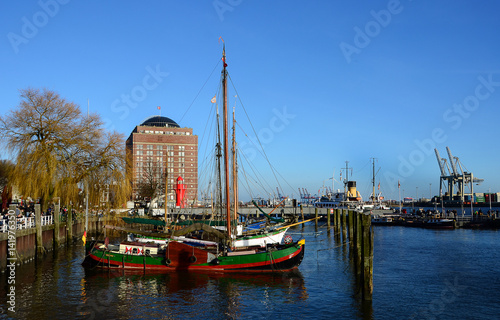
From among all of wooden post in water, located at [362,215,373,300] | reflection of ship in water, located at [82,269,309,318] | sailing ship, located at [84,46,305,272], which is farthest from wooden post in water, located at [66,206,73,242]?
wooden post in water, located at [362,215,373,300]

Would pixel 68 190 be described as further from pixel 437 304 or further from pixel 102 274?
pixel 437 304

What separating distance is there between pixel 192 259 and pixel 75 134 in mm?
22058

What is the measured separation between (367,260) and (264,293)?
802 cm

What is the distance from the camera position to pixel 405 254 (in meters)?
48.6

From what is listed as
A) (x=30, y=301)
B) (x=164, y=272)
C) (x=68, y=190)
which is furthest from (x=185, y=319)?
(x=68, y=190)

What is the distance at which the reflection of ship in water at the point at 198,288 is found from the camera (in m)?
27.5

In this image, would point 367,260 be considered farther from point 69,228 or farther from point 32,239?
point 69,228

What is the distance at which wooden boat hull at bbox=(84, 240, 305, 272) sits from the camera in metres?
36.0

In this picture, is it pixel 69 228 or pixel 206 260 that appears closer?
pixel 206 260

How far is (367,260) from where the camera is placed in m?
26.6

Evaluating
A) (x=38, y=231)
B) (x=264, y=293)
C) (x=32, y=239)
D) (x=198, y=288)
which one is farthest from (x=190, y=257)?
(x=32, y=239)

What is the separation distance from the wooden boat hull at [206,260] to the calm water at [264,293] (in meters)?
0.96

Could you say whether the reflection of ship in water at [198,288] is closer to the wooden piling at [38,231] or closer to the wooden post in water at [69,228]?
the wooden piling at [38,231]

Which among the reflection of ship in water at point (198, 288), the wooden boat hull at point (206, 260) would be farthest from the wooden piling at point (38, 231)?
the wooden boat hull at point (206, 260)
